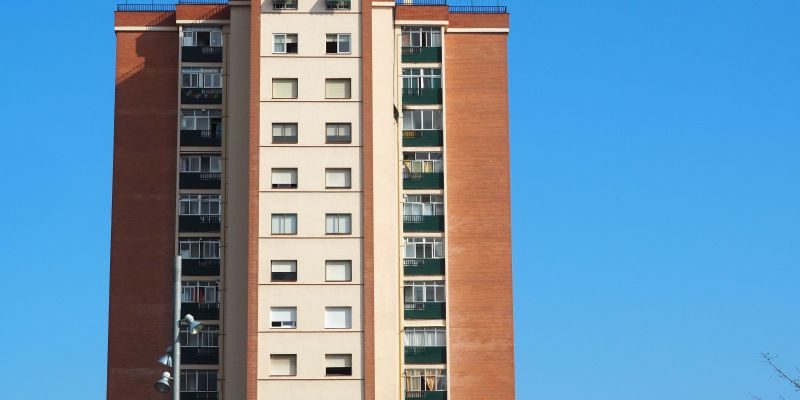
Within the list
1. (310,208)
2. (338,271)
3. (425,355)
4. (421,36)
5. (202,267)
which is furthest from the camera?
(421,36)

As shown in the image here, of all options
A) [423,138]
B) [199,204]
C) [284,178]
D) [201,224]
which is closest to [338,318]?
[284,178]

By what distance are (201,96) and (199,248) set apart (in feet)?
25.7

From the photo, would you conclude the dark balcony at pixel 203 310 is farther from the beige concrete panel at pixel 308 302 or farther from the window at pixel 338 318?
the window at pixel 338 318

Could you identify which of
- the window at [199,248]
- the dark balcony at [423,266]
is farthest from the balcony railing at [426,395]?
the window at [199,248]

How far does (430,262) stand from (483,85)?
9808 millimetres

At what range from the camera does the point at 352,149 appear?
6769 cm

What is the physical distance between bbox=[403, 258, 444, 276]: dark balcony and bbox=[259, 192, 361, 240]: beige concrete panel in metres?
4.69

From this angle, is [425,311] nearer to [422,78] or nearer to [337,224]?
[337,224]

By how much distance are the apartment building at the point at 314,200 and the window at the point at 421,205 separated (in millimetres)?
102

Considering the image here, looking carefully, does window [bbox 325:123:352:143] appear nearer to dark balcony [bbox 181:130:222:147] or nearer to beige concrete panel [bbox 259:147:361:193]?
beige concrete panel [bbox 259:147:361:193]

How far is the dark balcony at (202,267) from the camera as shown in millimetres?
70375

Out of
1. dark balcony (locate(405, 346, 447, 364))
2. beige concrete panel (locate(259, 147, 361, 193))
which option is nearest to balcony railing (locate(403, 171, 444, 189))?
beige concrete panel (locate(259, 147, 361, 193))

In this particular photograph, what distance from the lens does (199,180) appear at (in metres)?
71.5

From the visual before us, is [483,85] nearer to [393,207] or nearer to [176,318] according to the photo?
[393,207]
